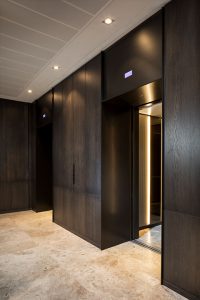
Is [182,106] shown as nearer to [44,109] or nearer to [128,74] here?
[128,74]

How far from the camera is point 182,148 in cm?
238

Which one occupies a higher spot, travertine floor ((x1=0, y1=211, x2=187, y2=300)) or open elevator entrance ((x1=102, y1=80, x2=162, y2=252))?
open elevator entrance ((x1=102, y1=80, x2=162, y2=252))

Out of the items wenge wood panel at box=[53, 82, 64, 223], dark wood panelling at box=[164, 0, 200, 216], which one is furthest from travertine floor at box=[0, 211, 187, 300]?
dark wood panelling at box=[164, 0, 200, 216]

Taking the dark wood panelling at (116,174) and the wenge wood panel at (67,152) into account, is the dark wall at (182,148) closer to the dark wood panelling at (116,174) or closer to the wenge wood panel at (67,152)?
the dark wood panelling at (116,174)

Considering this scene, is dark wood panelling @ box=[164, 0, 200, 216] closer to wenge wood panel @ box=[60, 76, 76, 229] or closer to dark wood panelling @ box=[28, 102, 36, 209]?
wenge wood panel @ box=[60, 76, 76, 229]

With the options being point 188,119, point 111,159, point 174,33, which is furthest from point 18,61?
point 188,119

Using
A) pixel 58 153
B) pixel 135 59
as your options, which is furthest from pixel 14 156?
pixel 135 59

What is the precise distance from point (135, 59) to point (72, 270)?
2995mm

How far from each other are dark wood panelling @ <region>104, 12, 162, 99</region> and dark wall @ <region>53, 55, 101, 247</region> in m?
0.29

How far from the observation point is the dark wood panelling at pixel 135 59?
2723 mm

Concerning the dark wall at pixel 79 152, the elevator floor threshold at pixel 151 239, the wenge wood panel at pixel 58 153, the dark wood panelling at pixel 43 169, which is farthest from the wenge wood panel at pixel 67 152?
the dark wood panelling at pixel 43 169

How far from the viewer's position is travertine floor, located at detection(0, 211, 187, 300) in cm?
245

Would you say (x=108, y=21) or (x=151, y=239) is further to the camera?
(x=151, y=239)

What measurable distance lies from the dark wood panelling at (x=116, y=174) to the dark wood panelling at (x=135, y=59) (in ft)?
1.56
